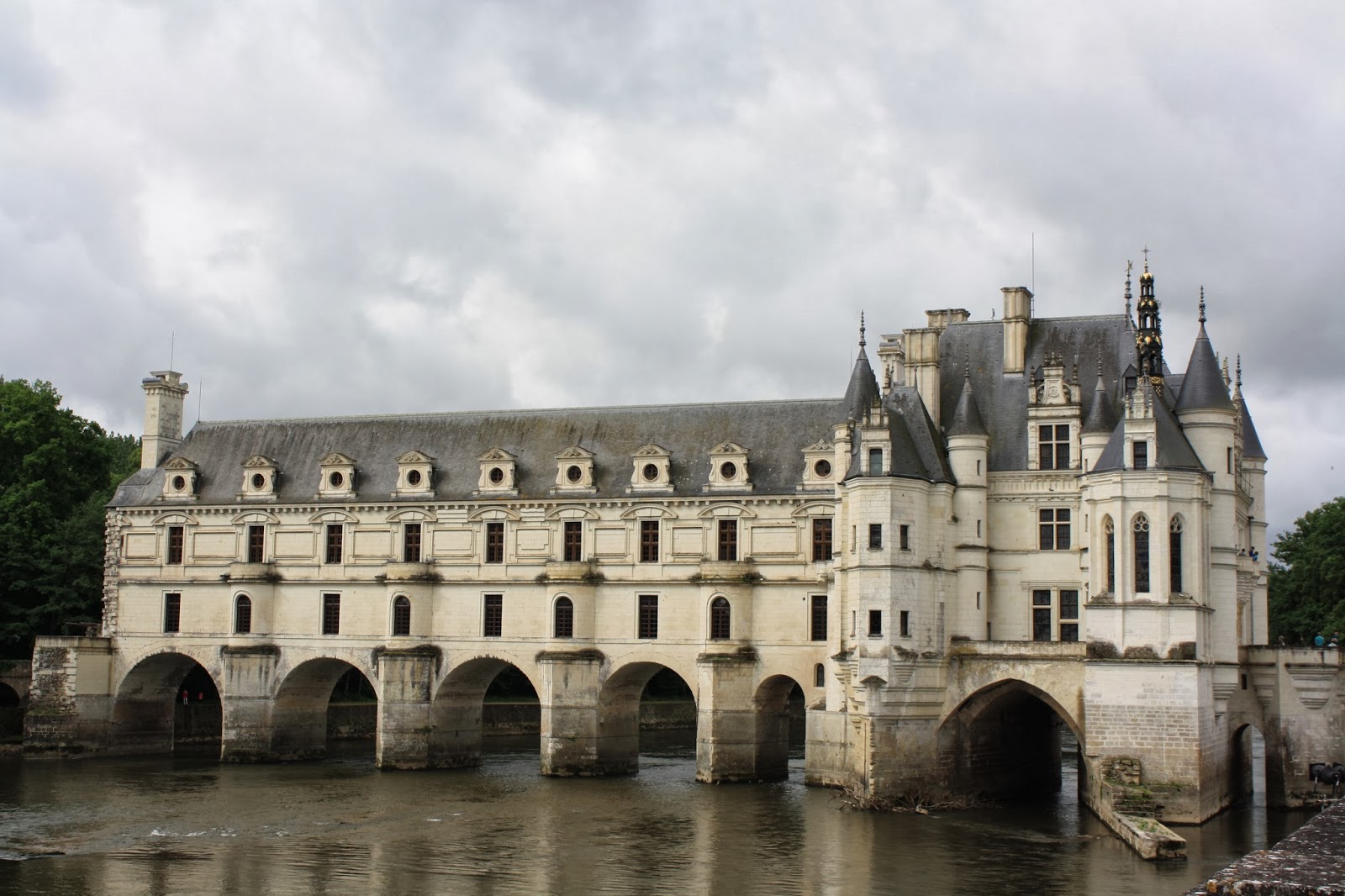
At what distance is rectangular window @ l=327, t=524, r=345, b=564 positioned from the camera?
51.7 metres

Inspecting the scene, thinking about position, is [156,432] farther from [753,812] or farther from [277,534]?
[753,812]

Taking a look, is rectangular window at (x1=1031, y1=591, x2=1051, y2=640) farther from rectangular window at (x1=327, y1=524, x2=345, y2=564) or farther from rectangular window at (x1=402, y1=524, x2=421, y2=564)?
rectangular window at (x1=327, y1=524, x2=345, y2=564)

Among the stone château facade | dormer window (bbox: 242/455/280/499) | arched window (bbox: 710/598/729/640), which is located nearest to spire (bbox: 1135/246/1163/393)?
the stone château facade

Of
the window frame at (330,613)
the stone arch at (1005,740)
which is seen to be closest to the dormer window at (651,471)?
the window frame at (330,613)

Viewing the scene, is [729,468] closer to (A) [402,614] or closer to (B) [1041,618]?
(B) [1041,618]

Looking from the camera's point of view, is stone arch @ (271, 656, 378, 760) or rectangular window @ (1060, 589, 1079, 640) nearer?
rectangular window @ (1060, 589, 1079, 640)

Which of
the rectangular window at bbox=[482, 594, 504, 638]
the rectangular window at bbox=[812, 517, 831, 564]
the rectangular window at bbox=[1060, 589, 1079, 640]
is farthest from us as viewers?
the rectangular window at bbox=[482, 594, 504, 638]

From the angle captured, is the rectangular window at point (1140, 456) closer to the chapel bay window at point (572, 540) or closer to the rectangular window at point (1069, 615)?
the rectangular window at point (1069, 615)

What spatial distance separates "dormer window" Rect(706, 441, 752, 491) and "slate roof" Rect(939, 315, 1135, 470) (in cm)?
695

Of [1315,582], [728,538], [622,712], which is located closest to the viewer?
[728,538]

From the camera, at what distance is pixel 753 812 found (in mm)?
38781

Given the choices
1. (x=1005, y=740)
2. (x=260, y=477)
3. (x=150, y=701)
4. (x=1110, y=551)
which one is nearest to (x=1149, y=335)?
(x=1110, y=551)

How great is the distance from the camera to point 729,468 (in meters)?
47.6

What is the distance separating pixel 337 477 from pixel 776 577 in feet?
54.1
